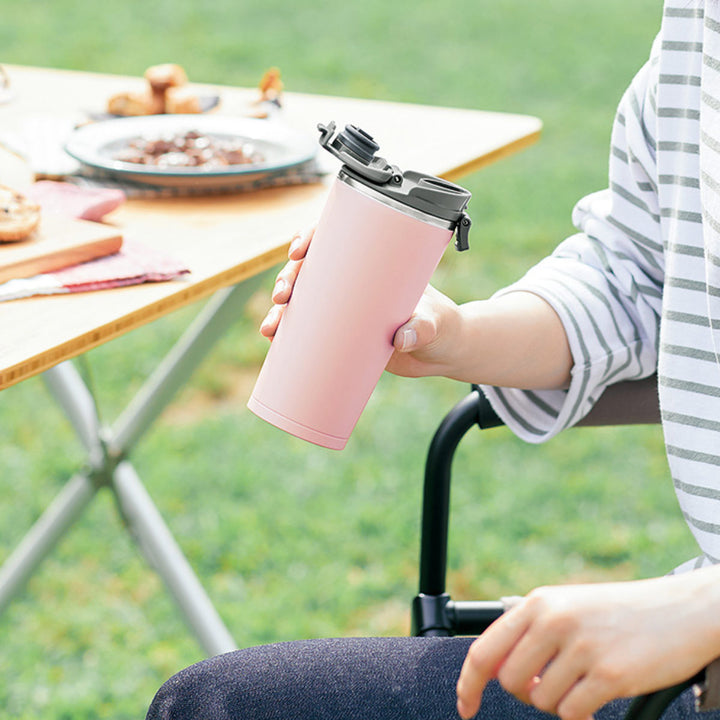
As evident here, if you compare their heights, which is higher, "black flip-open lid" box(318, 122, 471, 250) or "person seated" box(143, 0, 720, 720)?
"black flip-open lid" box(318, 122, 471, 250)

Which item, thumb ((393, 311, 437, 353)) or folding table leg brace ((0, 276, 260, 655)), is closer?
thumb ((393, 311, 437, 353))

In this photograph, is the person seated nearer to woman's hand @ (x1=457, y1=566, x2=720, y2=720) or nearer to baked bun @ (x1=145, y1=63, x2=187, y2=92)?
woman's hand @ (x1=457, y1=566, x2=720, y2=720)

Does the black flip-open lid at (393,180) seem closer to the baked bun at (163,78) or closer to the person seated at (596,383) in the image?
the person seated at (596,383)

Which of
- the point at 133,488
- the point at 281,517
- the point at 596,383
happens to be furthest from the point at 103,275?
the point at 281,517

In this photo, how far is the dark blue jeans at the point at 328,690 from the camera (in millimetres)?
816

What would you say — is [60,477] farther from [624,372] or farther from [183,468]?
[624,372]

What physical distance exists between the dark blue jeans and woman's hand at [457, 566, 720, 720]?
0.67 ft

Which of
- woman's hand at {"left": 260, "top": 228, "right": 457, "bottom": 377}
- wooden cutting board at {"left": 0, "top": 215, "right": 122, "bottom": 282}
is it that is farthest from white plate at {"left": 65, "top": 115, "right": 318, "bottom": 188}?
woman's hand at {"left": 260, "top": 228, "right": 457, "bottom": 377}

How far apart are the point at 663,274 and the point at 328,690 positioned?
0.49 meters

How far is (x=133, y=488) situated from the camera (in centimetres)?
157

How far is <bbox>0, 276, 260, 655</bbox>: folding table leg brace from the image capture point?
149cm

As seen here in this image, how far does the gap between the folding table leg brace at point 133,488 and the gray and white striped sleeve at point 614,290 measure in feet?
1.58

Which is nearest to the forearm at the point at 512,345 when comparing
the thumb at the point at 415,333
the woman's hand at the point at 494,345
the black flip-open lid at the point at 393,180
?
the woman's hand at the point at 494,345

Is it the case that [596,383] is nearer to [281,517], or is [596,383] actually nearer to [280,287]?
[280,287]
